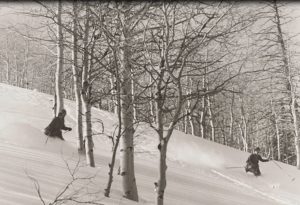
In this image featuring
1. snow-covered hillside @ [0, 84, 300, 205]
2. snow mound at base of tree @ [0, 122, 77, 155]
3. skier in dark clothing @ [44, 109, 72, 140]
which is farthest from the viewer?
skier in dark clothing @ [44, 109, 72, 140]

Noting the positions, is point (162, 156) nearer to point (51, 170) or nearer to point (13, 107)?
point (51, 170)

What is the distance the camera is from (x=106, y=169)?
9.64 metres

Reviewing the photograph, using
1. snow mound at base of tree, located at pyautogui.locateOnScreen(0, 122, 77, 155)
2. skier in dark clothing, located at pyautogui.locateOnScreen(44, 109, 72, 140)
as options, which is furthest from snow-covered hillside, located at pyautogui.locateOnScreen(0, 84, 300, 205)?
skier in dark clothing, located at pyautogui.locateOnScreen(44, 109, 72, 140)

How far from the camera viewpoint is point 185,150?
17.9m

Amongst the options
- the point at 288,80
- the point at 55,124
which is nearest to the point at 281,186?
the point at 288,80

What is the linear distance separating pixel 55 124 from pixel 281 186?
900cm

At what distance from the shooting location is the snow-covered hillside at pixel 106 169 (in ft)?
20.6

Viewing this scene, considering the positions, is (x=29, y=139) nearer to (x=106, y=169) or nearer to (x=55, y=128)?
(x=55, y=128)

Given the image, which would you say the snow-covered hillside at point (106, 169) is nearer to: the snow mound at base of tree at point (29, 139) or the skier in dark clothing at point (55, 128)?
the snow mound at base of tree at point (29, 139)

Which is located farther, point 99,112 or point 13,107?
point 99,112

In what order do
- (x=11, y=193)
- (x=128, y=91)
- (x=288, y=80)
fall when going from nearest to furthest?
(x=11, y=193)
(x=128, y=91)
(x=288, y=80)

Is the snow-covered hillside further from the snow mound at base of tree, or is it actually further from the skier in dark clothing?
the skier in dark clothing

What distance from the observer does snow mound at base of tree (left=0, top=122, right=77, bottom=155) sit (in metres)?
10.2

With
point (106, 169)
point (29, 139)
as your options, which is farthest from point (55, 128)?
point (106, 169)
